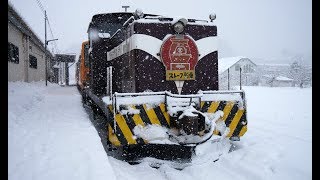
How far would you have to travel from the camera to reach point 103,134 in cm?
637

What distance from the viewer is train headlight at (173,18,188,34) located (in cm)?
464

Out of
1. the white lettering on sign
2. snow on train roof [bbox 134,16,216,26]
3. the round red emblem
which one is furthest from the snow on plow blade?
snow on train roof [bbox 134,16,216,26]

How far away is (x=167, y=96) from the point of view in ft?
14.3

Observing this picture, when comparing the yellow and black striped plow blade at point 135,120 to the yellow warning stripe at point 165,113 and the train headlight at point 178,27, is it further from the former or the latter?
the train headlight at point 178,27

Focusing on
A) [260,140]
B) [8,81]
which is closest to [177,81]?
[260,140]

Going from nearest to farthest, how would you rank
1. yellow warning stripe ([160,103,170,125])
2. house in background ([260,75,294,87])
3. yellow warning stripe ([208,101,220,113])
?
yellow warning stripe ([160,103,170,125]), yellow warning stripe ([208,101,220,113]), house in background ([260,75,294,87])

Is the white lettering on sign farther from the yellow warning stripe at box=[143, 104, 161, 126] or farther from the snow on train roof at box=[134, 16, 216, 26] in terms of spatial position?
the yellow warning stripe at box=[143, 104, 161, 126]

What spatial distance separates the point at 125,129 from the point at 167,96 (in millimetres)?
796

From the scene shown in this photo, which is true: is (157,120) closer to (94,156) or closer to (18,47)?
(94,156)

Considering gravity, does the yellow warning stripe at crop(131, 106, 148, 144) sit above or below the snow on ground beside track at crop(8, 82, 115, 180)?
above

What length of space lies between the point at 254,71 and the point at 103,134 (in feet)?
80.3

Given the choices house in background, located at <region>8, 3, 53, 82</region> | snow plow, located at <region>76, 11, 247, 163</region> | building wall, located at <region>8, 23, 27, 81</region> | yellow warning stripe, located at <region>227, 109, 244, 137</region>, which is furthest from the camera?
yellow warning stripe, located at <region>227, 109, 244, 137</region>

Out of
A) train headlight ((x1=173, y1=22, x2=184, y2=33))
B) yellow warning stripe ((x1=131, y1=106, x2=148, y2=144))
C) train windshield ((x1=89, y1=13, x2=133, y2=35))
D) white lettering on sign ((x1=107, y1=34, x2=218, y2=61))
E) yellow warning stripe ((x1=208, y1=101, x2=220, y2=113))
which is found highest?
train windshield ((x1=89, y1=13, x2=133, y2=35))
